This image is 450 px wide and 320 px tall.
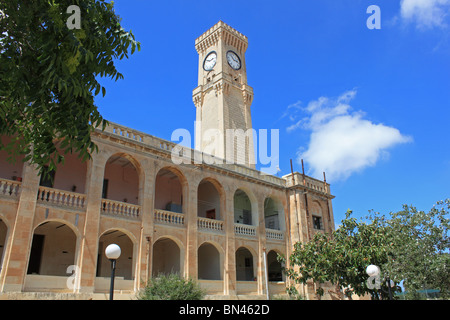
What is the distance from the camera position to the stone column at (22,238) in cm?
1340

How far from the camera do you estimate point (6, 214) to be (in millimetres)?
14062

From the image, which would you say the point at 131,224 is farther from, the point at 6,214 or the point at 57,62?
the point at 57,62

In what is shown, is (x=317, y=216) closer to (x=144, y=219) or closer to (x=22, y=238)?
(x=144, y=219)

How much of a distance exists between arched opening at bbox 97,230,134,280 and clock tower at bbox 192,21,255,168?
1258 cm

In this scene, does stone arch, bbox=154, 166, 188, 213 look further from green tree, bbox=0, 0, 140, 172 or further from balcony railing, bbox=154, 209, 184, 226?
green tree, bbox=0, 0, 140, 172

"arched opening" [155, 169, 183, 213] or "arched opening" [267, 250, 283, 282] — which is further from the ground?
"arched opening" [155, 169, 183, 213]

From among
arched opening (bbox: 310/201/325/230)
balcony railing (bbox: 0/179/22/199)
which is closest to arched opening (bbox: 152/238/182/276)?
balcony railing (bbox: 0/179/22/199)

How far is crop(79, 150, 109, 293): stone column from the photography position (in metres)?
15.3

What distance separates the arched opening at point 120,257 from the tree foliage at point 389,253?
30.9ft

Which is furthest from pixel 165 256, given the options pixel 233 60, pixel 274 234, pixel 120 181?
pixel 233 60

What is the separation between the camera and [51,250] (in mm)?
18281

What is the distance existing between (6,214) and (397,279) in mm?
14778

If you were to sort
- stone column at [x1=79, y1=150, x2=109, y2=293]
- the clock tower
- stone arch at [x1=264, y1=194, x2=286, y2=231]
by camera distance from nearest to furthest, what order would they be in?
stone column at [x1=79, y1=150, x2=109, y2=293]
stone arch at [x1=264, y1=194, x2=286, y2=231]
the clock tower

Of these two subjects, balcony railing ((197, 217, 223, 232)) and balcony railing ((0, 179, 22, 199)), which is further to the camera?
balcony railing ((197, 217, 223, 232))
